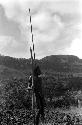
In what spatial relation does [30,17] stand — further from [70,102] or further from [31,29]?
[70,102]

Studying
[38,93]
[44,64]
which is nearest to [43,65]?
[44,64]

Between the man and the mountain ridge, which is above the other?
the mountain ridge

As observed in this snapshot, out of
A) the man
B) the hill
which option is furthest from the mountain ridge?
the man

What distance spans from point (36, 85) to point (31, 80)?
229 millimetres

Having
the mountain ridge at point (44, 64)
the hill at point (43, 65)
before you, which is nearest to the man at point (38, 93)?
the hill at point (43, 65)

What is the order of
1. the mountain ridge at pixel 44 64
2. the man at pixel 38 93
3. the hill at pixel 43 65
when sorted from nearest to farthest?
1. the man at pixel 38 93
2. the hill at pixel 43 65
3. the mountain ridge at pixel 44 64

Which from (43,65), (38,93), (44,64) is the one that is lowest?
(38,93)

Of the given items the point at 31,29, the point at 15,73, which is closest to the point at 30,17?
the point at 31,29

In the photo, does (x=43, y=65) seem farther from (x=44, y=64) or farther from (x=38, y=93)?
(x=38, y=93)

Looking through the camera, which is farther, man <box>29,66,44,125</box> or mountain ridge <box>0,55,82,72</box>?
mountain ridge <box>0,55,82,72</box>

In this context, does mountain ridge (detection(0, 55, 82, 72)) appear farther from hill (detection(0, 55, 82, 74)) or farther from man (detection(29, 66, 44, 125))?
man (detection(29, 66, 44, 125))

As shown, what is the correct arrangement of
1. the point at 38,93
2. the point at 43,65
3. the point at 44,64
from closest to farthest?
1. the point at 38,93
2. the point at 43,65
3. the point at 44,64

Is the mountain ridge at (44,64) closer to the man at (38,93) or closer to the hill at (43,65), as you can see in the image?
the hill at (43,65)

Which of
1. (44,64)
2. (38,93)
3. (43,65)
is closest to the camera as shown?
(38,93)
